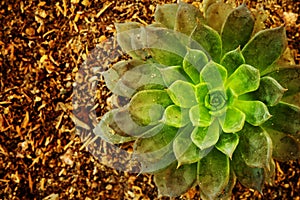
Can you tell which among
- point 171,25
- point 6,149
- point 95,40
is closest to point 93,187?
point 6,149

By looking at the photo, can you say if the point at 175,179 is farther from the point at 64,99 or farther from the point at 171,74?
the point at 64,99

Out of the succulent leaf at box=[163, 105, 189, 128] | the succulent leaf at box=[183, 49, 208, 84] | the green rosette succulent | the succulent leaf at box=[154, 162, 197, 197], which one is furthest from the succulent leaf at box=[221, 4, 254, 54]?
the succulent leaf at box=[154, 162, 197, 197]

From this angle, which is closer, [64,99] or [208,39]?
[208,39]

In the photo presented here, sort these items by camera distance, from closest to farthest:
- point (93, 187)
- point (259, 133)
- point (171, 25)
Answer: point (259, 133), point (171, 25), point (93, 187)

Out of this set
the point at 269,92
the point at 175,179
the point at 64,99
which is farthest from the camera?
the point at 64,99

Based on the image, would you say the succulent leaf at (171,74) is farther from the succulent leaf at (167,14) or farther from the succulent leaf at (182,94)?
the succulent leaf at (167,14)

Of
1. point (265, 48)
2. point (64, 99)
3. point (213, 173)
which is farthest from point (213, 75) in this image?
point (64, 99)

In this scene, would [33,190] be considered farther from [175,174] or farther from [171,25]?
[171,25]
